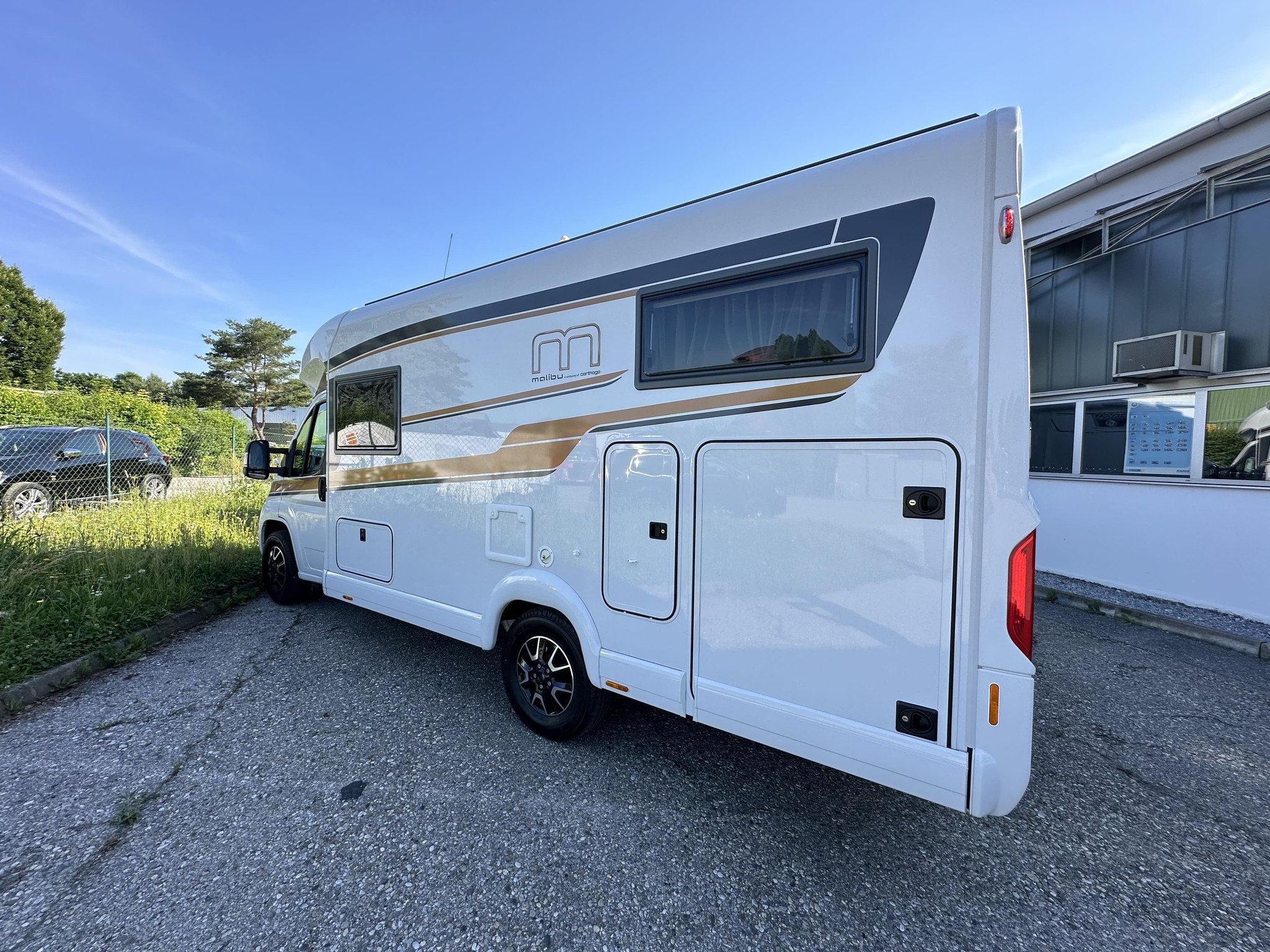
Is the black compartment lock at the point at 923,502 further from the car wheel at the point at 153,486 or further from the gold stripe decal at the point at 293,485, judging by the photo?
the car wheel at the point at 153,486

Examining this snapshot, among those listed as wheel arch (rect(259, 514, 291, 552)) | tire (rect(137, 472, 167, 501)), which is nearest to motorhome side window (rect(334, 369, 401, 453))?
wheel arch (rect(259, 514, 291, 552))

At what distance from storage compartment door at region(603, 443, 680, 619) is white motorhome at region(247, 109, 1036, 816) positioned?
0.01 m

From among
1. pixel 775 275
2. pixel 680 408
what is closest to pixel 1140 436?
pixel 775 275

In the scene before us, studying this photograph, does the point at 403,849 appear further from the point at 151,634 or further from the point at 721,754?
the point at 151,634

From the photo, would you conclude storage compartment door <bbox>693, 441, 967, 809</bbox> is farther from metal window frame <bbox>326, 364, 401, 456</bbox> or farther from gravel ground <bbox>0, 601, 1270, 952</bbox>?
metal window frame <bbox>326, 364, 401, 456</bbox>

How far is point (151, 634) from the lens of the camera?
4.57 metres

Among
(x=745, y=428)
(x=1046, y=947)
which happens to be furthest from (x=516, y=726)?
(x=1046, y=947)

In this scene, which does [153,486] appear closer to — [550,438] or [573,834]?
[550,438]

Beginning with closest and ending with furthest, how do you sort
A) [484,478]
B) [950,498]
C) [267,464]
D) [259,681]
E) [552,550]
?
[950,498] < [552,550] < [484,478] < [259,681] < [267,464]

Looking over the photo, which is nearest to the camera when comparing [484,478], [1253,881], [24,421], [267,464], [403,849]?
[1253,881]

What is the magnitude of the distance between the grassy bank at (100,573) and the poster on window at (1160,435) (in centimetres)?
978

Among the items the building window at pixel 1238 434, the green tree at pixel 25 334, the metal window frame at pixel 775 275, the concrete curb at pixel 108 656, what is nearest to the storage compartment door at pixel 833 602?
the metal window frame at pixel 775 275

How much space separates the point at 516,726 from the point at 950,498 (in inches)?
107

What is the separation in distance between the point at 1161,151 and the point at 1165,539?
3.96 metres
